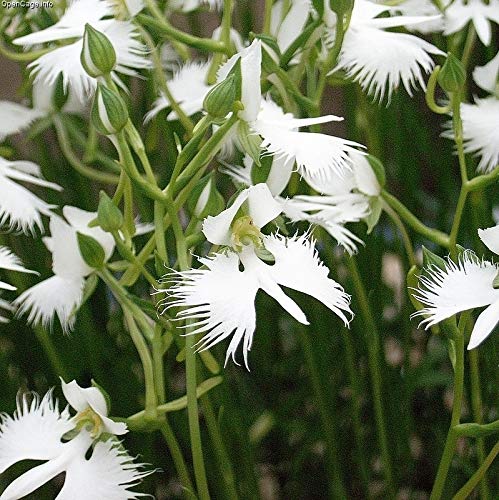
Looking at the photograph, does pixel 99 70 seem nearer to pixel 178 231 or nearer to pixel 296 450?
pixel 178 231

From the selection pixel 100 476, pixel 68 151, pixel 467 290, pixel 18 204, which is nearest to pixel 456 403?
pixel 467 290

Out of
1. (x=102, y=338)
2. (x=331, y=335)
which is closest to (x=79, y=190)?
(x=102, y=338)

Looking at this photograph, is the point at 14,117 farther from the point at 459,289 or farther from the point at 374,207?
the point at 459,289

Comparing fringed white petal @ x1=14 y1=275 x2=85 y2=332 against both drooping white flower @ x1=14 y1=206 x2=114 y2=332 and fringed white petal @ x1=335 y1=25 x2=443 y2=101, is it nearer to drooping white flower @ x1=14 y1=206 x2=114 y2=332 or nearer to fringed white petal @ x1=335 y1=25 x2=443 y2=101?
drooping white flower @ x1=14 y1=206 x2=114 y2=332

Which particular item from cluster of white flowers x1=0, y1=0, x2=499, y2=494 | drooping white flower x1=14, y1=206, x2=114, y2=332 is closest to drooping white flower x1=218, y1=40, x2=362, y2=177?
cluster of white flowers x1=0, y1=0, x2=499, y2=494

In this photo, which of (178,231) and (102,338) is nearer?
(178,231)

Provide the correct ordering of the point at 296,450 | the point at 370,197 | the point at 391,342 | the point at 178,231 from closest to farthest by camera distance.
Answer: the point at 178,231 < the point at 370,197 < the point at 296,450 < the point at 391,342

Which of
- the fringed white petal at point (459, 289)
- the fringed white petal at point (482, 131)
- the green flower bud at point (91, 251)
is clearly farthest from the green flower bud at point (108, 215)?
the fringed white petal at point (482, 131)
